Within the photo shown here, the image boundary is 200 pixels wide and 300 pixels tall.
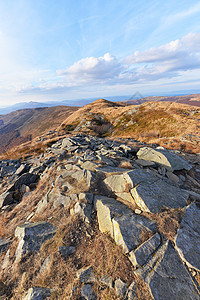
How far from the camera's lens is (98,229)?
655 cm

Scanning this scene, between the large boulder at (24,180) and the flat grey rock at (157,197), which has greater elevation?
the flat grey rock at (157,197)

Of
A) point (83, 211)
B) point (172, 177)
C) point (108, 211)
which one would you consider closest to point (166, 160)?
point (172, 177)

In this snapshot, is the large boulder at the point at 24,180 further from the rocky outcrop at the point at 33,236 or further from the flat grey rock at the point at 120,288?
the flat grey rock at the point at 120,288

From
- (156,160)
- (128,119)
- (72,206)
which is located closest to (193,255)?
(72,206)

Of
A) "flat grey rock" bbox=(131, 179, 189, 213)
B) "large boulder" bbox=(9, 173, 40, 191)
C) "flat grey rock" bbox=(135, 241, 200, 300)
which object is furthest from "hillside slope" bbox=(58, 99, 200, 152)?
"large boulder" bbox=(9, 173, 40, 191)

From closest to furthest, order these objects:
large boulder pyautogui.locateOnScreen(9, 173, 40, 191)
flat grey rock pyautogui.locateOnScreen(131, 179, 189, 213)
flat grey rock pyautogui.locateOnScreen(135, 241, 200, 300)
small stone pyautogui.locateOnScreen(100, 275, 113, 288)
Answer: flat grey rock pyautogui.locateOnScreen(135, 241, 200, 300) → small stone pyautogui.locateOnScreen(100, 275, 113, 288) → flat grey rock pyautogui.locateOnScreen(131, 179, 189, 213) → large boulder pyautogui.locateOnScreen(9, 173, 40, 191)

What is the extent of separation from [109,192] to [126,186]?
1320 mm

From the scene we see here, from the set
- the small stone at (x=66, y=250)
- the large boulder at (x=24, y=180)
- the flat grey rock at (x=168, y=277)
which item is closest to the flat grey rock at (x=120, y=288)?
the flat grey rock at (x=168, y=277)

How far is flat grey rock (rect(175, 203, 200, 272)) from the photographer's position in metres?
4.67

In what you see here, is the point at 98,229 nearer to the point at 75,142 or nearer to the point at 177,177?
the point at 177,177

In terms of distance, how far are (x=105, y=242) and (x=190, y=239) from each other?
3709mm

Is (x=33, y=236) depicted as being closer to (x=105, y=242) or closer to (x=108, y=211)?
(x=105, y=242)

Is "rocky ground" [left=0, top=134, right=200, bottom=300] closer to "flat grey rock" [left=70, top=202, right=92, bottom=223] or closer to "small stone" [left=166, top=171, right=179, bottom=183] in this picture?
"flat grey rock" [left=70, top=202, right=92, bottom=223]

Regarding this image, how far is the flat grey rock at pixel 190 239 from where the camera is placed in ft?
15.3
